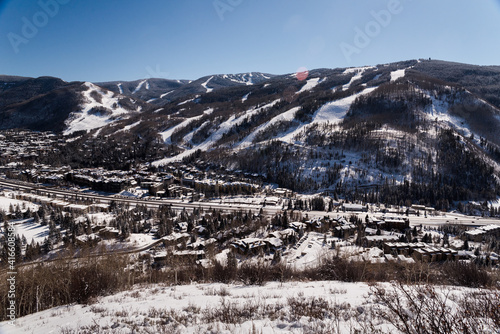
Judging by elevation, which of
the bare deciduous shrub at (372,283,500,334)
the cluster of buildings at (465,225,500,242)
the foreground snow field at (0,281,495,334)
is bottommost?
the cluster of buildings at (465,225,500,242)

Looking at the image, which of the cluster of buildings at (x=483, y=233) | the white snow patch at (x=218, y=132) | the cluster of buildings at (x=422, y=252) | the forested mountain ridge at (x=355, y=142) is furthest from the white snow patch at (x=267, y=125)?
the cluster of buildings at (x=422, y=252)

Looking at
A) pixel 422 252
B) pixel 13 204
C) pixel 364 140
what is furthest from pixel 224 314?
pixel 364 140

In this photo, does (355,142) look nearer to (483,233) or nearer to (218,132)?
(483,233)

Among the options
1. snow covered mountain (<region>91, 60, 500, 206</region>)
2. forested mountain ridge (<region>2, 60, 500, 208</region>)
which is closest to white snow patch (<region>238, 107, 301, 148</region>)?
snow covered mountain (<region>91, 60, 500, 206</region>)

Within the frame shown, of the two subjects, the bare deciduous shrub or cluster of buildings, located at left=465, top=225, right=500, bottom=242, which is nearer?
the bare deciduous shrub

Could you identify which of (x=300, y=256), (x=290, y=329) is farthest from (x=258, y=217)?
(x=290, y=329)

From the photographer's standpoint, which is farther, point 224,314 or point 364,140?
point 364,140

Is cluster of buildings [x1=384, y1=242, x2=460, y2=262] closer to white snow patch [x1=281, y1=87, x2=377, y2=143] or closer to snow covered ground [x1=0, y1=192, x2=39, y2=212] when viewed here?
snow covered ground [x1=0, y1=192, x2=39, y2=212]

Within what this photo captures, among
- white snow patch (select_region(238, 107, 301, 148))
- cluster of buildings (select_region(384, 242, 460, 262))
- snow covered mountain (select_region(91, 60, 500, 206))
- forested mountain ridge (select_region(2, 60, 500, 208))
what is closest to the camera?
cluster of buildings (select_region(384, 242, 460, 262))
